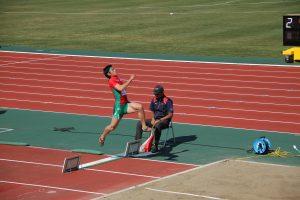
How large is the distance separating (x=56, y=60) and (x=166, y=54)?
14.1 feet

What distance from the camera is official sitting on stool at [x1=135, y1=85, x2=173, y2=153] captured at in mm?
14547

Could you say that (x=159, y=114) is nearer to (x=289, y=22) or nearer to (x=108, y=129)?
(x=108, y=129)

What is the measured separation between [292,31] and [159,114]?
321 cm

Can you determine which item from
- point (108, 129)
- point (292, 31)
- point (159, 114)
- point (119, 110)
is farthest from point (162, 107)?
point (292, 31)

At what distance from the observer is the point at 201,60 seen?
89.4 feet

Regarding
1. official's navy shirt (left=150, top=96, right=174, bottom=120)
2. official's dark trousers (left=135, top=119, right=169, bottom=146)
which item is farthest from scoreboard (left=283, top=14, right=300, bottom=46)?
official's dark trousers (left=135, top=119, right=169, bottom=146)

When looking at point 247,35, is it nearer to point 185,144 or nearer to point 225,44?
point 225,44

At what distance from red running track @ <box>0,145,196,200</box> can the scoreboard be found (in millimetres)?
3623

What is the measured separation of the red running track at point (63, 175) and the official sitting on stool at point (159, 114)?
751 millimetres

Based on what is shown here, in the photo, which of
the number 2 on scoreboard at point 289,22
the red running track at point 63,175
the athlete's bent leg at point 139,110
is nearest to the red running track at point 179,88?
the number 2 on scoreboard at point 289,22

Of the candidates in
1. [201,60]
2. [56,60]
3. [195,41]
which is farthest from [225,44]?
[56,60]

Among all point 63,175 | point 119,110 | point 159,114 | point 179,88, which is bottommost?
point 63,175

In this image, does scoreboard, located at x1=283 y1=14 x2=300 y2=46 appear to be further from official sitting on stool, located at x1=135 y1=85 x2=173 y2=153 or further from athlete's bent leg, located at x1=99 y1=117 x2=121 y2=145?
athlete's bent leg, located at x1=99 y1=117 x2=121 y2=145

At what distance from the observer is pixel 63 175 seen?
42.7ft
